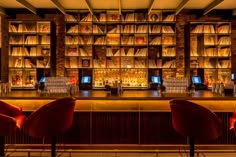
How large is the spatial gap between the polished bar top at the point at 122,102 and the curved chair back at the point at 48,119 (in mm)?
1308

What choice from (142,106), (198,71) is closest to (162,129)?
(142,106)

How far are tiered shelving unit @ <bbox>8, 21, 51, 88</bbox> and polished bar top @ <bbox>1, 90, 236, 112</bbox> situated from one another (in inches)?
179

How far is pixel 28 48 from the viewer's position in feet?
33.0

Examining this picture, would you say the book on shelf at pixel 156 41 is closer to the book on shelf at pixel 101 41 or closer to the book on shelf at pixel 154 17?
the book on shelf at pixel 154 17

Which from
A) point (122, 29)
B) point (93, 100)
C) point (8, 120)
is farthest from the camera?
point (122, 29)

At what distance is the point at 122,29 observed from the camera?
32.7 ft

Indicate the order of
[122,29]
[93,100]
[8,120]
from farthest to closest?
[122,29]
[93,100]
[8,120]

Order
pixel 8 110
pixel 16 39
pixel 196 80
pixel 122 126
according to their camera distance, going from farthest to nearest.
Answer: pixel 16 39 → pixel 196 80 → pixel 122 126 → pixel 8 110

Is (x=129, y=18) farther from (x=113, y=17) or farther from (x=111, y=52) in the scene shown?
(x=111, y=52)

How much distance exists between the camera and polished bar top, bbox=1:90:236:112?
527 centimetres

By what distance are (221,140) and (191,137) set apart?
64.5 inches

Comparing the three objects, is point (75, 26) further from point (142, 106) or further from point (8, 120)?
point (8, 120)

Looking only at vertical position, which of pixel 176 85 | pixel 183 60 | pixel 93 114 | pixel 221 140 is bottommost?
pixel 221 140


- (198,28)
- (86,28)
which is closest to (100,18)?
(86,28)
